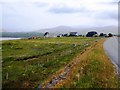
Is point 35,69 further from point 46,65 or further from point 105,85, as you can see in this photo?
point 105,85

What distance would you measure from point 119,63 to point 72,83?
9.01 metres

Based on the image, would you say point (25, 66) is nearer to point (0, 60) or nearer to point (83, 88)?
point (0, 60)

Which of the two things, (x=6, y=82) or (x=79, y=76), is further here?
(x=6, y=82)

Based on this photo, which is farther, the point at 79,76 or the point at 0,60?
the point at 0,60

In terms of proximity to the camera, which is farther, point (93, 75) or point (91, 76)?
point (93, 75)

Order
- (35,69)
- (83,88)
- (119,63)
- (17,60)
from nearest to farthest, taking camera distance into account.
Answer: (83,88) → (119,63) → (35,69) → (17,60)

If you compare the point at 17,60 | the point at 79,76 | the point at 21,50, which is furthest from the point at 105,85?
the point at 21,50

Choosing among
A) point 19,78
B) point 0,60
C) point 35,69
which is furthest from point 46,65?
point 0,60

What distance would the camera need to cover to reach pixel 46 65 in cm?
4084

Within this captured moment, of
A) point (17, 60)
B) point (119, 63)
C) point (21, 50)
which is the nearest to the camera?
point (119, 63)

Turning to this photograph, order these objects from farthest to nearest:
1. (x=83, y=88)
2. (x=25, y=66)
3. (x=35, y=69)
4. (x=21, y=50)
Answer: (x=21, y=50) < (x=25, y=66) < (x=35, y=69) < (x=83, y=88)

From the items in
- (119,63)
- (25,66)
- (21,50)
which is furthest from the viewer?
(21,50)

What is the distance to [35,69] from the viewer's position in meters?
38.8

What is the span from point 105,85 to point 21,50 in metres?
43.8
